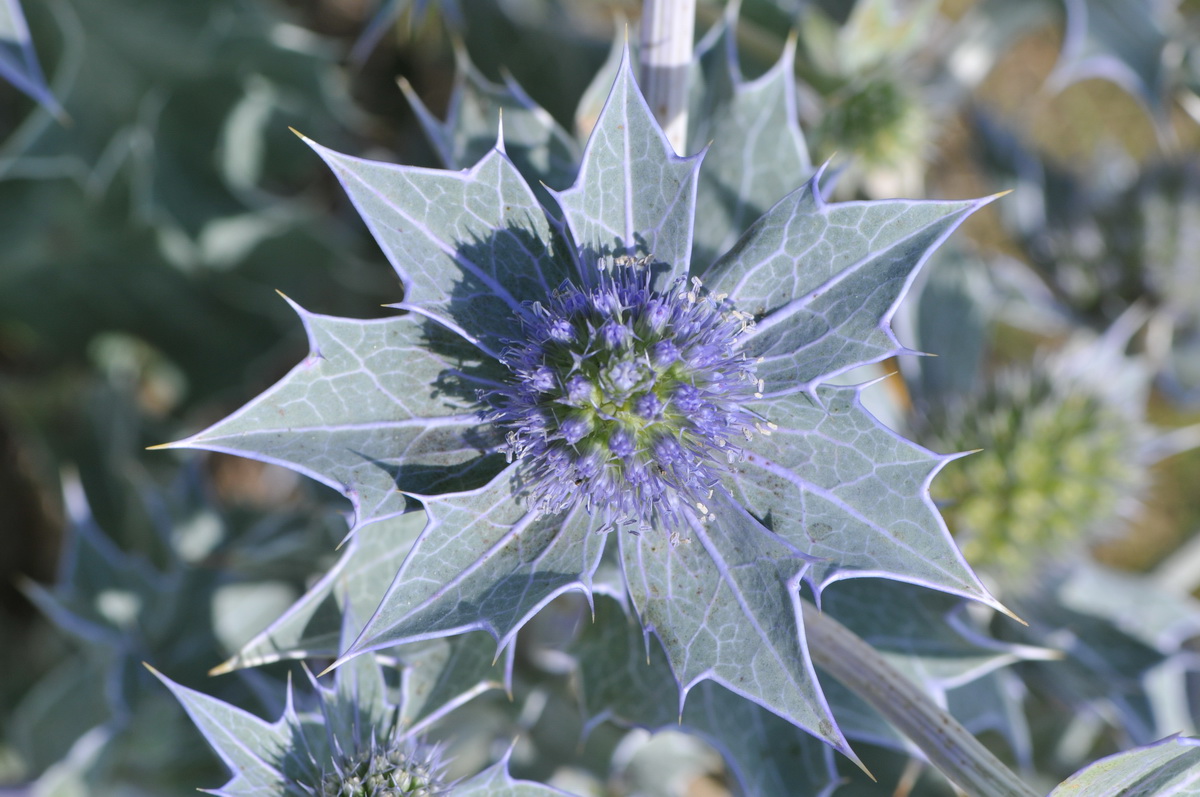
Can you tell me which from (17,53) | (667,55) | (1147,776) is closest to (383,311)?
(17,53)

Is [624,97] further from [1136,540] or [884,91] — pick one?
[1136,540]

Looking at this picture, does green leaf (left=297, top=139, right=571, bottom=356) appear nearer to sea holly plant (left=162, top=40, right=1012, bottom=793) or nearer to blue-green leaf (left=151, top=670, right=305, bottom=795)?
sea holly plant (left=162, top=40, right=1012, bottom=793)

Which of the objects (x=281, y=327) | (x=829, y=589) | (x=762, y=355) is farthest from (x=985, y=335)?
(x=281, y=327)

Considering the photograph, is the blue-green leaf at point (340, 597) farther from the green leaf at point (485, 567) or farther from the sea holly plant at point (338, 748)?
the green leaf at point (485, 567)

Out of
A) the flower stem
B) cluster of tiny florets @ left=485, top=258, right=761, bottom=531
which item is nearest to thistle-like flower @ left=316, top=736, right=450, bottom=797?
cluster of tiny florets @ left=485, top=258, right=761, bottom=531

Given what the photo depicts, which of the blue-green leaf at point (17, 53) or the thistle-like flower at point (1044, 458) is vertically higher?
Answer: the blue-green leaf at point (17, 53)

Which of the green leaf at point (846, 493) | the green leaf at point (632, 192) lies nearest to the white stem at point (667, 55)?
the green leaf at point (632, 192)
